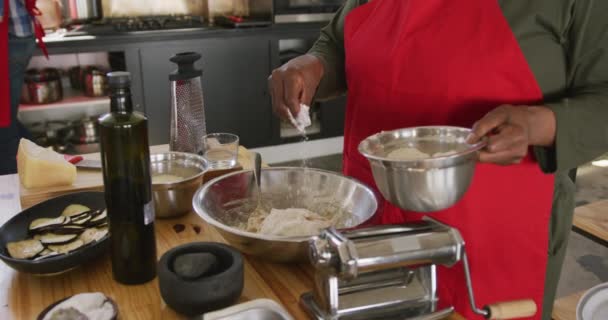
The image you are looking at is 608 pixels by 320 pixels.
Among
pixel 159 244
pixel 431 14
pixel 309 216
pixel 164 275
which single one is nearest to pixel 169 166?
pixel 159 244

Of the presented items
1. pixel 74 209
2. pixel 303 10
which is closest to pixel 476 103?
pixel 74 209

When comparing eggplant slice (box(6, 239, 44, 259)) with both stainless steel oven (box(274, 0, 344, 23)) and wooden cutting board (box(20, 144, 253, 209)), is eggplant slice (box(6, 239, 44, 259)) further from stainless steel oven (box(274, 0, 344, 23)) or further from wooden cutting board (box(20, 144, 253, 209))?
stainless steel oven (box(274, 0, 344, 23))

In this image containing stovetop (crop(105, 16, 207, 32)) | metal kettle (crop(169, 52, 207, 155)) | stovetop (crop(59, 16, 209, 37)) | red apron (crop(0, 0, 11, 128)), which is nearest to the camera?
metal kettle (crop(169, 52, 207, 155))

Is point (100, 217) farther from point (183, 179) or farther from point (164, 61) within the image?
point (164, 61)

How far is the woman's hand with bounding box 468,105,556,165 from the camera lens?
2.98 ft

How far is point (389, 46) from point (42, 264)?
793mm

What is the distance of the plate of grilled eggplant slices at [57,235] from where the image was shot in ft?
3.19

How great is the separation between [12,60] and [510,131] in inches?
105

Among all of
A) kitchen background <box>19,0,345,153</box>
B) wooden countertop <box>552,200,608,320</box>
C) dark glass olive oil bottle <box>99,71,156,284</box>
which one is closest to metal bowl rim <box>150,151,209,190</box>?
dark glass olive oil bottle <box>99,71,156,284</box>

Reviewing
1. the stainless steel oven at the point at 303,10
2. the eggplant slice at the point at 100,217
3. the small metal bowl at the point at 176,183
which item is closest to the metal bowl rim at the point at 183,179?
the small metal bowl at the point at 176,183

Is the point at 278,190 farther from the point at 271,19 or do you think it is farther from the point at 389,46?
the point at 271,19

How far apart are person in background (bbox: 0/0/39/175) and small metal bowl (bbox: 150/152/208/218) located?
5.99ft

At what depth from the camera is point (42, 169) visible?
131cm

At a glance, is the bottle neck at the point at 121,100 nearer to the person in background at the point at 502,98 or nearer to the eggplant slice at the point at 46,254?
the eggplant slice at the point at 46,254
